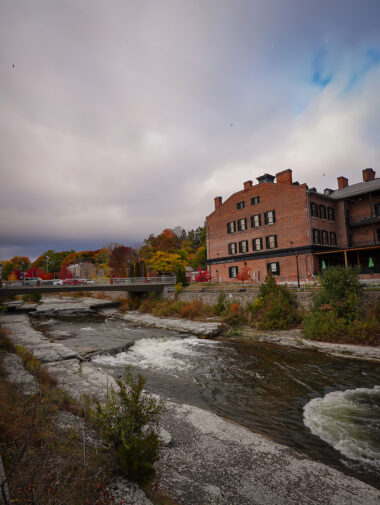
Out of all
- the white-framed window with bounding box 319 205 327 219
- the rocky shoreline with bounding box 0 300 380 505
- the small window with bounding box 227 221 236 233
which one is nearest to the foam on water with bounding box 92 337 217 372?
the rocky shoreline with bounding box 0 300 380 505

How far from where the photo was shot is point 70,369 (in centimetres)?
1320

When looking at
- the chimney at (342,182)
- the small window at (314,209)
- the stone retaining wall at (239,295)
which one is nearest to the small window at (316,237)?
the small window at (314,209)

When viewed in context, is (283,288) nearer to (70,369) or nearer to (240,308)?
(240,308)

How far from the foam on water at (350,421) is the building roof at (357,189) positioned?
28.3 metres

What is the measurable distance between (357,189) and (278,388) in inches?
1282

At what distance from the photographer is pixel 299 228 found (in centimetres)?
3167

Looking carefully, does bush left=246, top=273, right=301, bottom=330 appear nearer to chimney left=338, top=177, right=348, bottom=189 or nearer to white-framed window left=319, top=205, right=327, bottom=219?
white-framed window left=319, top=205, right=327, bottom=219

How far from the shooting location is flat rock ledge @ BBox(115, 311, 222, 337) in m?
23.5

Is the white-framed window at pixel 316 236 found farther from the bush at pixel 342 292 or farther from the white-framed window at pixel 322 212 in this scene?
the bush at pixel 342 292

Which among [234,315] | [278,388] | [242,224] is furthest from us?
[242,224]

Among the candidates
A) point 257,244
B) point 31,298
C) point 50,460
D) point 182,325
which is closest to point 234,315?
point 182,325

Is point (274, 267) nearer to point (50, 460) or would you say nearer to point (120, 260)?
point (50, 460)

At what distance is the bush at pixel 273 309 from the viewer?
2250cm

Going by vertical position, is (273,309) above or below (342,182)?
below
